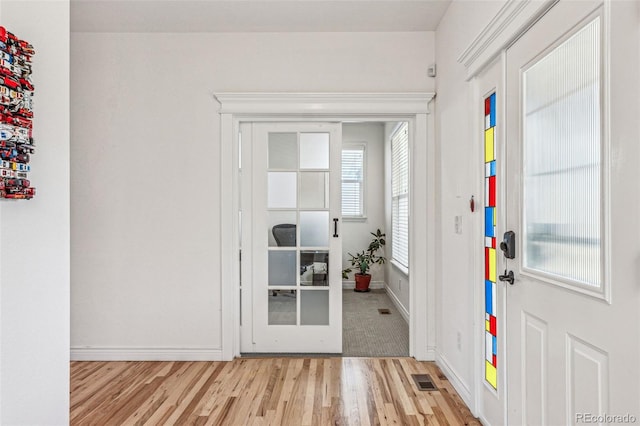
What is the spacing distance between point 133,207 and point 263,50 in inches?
65.0

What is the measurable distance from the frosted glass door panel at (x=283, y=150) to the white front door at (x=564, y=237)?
1723 millimetres

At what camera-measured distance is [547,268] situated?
4.68 feet

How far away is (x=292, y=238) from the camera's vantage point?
3059 mm

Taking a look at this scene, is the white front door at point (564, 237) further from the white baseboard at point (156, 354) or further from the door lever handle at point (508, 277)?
the white baseboard at point (156, 354)

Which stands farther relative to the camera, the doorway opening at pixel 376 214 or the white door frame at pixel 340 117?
the doorway opening at pixel 376 214

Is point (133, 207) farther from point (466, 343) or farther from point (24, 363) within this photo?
point (466, 343)

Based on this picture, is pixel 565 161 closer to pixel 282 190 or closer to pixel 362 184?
pixel 282 190

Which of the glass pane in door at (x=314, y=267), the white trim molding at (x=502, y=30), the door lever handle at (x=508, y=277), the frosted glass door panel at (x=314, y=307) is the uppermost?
the white trim molding at (x=502, y=30)

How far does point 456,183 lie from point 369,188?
3.26 m

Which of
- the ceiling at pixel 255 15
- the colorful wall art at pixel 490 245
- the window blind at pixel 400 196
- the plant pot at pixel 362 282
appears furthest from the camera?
the plant pot at pixel 362 282

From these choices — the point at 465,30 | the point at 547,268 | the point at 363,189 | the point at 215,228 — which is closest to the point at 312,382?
the point at 215,228

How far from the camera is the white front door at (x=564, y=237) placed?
1101 millimetres

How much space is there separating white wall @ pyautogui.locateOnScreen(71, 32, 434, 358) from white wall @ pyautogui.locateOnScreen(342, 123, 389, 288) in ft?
8.98

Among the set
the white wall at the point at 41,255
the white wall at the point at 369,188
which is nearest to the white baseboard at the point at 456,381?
the white wall at the point at 41,255
